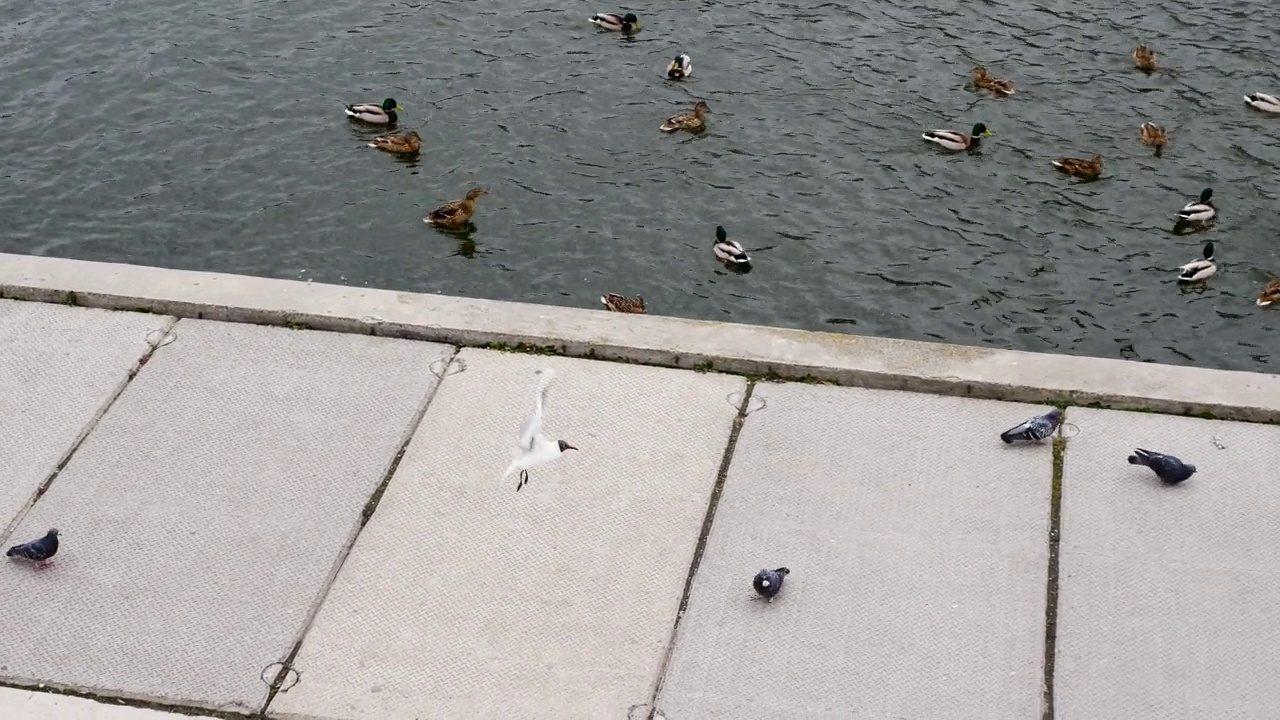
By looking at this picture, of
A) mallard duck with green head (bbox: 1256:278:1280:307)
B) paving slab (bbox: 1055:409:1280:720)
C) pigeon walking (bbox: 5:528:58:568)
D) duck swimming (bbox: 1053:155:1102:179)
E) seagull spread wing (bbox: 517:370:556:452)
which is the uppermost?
seagull spread wing (bbox: 517:370:556:452)

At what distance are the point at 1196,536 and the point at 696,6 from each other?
13.0m

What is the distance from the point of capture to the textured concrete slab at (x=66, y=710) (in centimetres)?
647

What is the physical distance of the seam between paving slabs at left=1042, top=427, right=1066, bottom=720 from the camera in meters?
6.45

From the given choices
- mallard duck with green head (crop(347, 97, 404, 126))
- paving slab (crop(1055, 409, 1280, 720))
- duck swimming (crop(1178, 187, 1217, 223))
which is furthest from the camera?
mallard duck with green head (crop(347, 97, 404, 126))

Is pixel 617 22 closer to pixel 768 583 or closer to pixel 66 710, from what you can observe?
pixel 768 583

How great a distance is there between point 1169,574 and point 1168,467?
2.20ft

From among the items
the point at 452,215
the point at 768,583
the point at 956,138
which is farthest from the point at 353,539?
the point at 956,138

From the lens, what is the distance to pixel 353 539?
7461 mm

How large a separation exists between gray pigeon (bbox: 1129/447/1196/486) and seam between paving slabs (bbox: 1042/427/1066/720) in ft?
1.53

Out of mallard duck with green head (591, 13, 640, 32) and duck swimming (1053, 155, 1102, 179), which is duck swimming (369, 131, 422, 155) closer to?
mallard duck with green head (591, 13, 640, 32)

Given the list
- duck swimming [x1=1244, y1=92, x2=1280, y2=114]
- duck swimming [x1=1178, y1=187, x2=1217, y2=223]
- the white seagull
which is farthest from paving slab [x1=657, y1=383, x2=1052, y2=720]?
duck swimming [x1=1244, y1=92, x2=1280, y2=114]

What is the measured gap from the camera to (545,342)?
8805 mm

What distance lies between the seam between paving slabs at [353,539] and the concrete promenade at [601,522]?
0.02 m

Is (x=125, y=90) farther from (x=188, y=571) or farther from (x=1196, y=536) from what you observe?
(x=1196, y=536)
